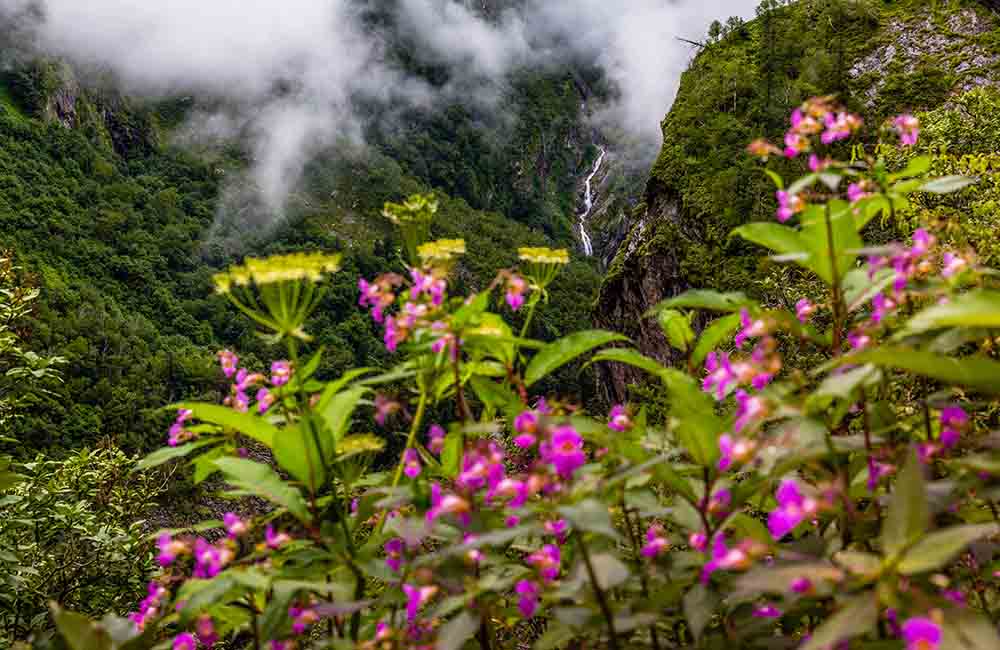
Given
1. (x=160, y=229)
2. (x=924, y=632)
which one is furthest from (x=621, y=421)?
(x=160, y=229)

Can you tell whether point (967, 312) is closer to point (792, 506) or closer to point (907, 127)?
point (792, 506)

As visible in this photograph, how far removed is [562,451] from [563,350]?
32 cm

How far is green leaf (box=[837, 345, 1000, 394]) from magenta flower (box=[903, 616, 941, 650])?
1.03ft

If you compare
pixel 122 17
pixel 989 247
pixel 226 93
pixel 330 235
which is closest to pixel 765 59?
pixel 989 247

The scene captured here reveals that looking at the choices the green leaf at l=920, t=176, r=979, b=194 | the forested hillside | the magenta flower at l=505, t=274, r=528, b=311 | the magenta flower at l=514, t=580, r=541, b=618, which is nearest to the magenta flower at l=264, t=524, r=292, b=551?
the magenta flower at l=514, t=580, r=541, b=618

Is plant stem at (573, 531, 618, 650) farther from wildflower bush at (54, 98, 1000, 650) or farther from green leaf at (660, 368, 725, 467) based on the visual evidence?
green leaf at (660, 368, 725, 467)

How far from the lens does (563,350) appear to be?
1.31 meters

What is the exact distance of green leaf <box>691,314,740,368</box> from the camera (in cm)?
129

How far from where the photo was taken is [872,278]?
1.22 m

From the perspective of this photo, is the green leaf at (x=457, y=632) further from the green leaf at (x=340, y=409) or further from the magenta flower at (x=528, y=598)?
the green leaf at (x=340, y=409)

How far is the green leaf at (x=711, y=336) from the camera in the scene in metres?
1.29

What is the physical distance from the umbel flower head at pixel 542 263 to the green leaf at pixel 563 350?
21cm

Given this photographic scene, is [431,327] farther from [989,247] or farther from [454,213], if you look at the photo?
[454,213]

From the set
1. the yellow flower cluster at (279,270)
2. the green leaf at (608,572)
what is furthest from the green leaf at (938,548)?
the yellow flower cluster at (279,270)
